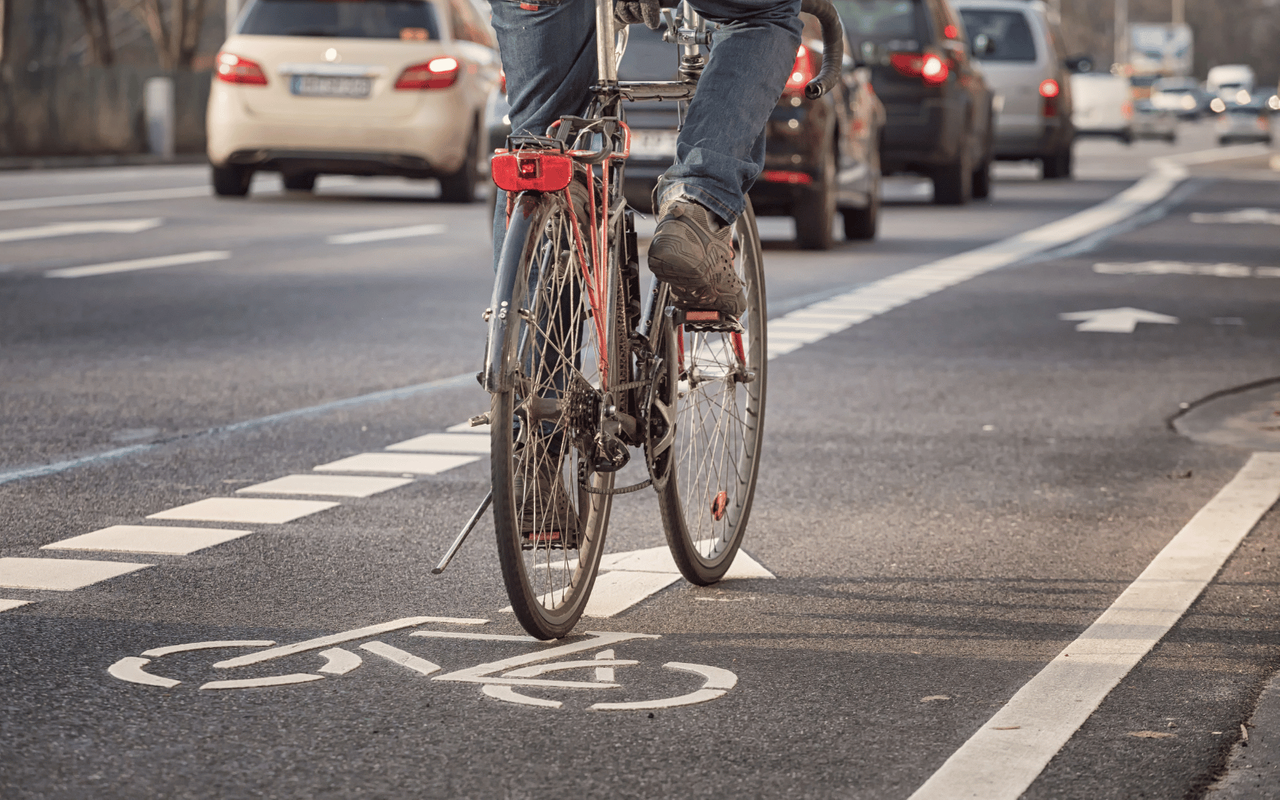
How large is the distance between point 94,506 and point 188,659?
174cm

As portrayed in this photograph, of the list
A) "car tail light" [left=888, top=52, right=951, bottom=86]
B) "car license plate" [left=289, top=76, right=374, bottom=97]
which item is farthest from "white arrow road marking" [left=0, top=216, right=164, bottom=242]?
"car tail light" [left=888, top=52, right=951, bottom=86]

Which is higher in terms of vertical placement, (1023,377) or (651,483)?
(651,483)

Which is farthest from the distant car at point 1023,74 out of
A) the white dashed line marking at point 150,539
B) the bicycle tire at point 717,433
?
the white dashed line marking at point 150,539

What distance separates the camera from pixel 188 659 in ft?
13.2

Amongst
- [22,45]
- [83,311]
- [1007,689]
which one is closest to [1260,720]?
[1007,689]

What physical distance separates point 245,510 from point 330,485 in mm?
453

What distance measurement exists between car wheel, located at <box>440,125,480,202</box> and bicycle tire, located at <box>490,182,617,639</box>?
1572 cm

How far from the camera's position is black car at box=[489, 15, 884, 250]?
13383mm

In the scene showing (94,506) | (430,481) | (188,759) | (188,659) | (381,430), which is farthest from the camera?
(381,430)

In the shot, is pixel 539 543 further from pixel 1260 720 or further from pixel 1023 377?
pixel 1023 377

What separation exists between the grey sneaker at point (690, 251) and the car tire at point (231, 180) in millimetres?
15605

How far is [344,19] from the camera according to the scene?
1958 centimetres

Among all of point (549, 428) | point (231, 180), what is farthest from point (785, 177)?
point (549, 428)

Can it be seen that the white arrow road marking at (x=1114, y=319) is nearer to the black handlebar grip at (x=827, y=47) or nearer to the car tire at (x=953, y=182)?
the black handlebar grip at (x=827, y=47)
